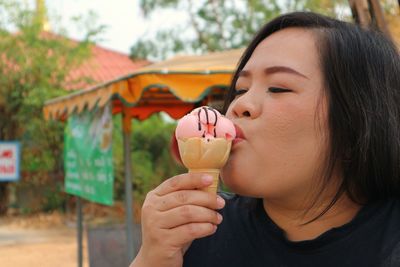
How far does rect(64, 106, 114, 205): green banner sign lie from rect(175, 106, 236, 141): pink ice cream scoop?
367cm

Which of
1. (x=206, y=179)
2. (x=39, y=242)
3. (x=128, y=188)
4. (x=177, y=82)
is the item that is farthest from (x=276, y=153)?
(x=39, y=242)

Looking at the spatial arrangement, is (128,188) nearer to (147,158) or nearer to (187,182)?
(187,182)

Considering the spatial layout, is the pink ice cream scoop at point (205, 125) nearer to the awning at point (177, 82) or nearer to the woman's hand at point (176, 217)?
the woman's hand at point (176, 217)

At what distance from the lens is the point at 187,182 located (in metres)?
1.16

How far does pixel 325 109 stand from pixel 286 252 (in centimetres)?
33

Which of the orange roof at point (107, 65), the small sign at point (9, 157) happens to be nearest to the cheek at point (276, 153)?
the small sign at point (9, 157)

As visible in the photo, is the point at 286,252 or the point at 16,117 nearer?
the point at 286,252

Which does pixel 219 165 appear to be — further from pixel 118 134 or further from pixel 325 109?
pixel 118 134

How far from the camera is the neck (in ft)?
4.10

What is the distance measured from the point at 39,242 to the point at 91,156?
5.66m

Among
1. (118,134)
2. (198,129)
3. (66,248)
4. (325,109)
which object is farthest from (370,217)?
(118,134)

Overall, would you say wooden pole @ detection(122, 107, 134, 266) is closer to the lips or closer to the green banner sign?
the green banner sign

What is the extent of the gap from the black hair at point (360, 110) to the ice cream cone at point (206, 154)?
0.24 meters

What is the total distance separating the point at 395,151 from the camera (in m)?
1.26
